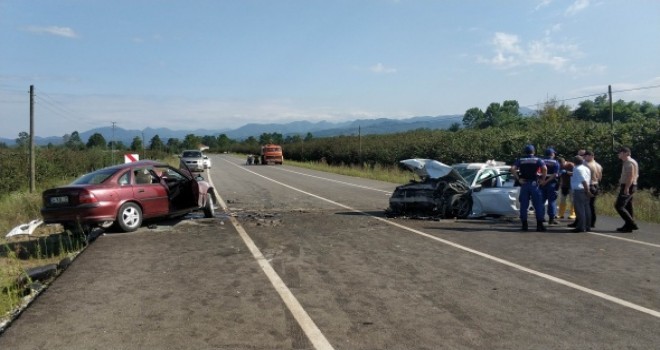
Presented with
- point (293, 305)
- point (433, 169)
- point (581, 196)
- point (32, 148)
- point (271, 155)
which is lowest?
point (293, 305)

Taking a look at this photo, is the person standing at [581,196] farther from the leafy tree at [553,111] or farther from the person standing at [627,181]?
the leafy tree at [553,111]

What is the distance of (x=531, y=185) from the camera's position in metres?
11.2

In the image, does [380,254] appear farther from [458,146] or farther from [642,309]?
[458,146]

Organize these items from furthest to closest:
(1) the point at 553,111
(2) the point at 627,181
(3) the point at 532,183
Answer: (1) the point at 553,111 < (3) the point at 532,183 < (2) the point at 627,181

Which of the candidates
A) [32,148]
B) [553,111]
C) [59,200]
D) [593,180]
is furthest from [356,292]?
[553,111]

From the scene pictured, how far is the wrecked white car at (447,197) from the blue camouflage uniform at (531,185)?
1.45 m

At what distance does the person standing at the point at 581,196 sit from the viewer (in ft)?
35.7

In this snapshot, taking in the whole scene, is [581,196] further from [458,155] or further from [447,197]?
[458,155]

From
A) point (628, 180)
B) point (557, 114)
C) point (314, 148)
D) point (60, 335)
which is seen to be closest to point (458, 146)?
point (557, 114)

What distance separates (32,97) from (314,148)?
4325 cm

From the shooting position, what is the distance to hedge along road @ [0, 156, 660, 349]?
493cm

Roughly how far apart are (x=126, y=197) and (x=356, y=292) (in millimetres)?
6381

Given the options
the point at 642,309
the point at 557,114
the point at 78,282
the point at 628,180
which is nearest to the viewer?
the point at 642,309

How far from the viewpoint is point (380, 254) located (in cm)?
866
